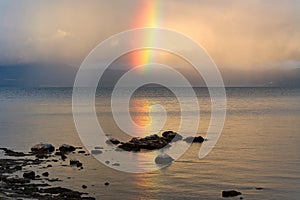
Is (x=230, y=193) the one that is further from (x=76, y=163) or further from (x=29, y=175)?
(x=76, y=163)

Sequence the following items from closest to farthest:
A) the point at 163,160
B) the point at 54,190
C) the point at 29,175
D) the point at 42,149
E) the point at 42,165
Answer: the point at 54,190 → the point at 29,175 → the point at 42,165 → the point at 163,160 → the point at 42,149

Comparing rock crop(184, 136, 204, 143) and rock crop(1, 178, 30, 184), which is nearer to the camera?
rock crop(1, 178, 30, 184)

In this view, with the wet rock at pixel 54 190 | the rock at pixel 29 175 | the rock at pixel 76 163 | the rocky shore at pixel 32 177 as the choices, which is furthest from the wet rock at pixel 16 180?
the rock at pixel 76 163

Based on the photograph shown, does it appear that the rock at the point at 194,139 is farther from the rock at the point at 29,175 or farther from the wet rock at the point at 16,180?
the wet rock at the point at 16,180

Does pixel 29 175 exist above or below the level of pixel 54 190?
above

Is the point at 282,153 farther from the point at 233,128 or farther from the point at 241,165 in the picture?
the point at 233,128

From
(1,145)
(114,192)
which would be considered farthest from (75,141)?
(114,192)

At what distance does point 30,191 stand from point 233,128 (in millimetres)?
50567

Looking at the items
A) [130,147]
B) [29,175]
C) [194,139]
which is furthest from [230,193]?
[194,139]

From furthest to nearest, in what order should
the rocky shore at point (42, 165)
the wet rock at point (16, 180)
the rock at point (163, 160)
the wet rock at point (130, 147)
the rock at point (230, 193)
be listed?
the wet rock at point (130, 147) < the rock at point (163, 160) < the wet rock at point (16, 180) < the rock at point (230, 193) < the rocky shore at point (42, 165)

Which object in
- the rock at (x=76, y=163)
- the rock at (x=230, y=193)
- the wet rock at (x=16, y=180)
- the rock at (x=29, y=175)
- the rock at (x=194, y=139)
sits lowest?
the rock at (x=230, y=193)

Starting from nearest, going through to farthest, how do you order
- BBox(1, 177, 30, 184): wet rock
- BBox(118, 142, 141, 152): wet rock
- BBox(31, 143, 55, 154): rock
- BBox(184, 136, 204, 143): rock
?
BBox(1, 177, 30, 184): wet rock
BBox(31, 143, 55, 154): rock
BBox(118, 142, 141, 152): wet rock
BBox(184, 136, 204, 143): rock

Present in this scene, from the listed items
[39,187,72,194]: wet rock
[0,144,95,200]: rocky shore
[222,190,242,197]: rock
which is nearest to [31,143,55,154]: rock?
[0,144,95,200]: rocky shore

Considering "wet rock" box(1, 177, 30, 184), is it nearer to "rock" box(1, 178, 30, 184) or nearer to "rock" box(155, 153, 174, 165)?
"rock" box(1, 178, 30, 184)
